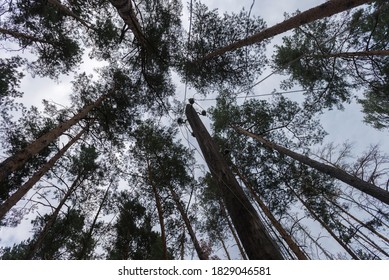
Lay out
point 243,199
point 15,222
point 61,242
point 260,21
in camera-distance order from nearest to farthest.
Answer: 1. point 243,199
2. point 260,21
3. point 15,222
4. point 61,242

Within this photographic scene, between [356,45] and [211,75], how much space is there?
506cm

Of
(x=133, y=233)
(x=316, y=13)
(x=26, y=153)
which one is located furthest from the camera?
(x=133, y=233)

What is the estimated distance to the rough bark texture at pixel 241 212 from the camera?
64.4 inches

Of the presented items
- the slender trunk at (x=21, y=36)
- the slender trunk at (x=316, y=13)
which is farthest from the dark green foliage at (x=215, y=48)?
the slender trunk at (x=21, y=36)

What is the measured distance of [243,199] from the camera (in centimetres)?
198

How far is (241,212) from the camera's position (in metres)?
1.91

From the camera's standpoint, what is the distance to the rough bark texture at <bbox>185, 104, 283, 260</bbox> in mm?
1635

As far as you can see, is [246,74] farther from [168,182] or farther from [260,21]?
[168,182]

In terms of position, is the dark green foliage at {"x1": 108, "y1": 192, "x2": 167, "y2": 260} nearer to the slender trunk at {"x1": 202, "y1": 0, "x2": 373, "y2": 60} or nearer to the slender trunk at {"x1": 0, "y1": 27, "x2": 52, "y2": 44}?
the slender trunk at {"x1": 0, "y1": 27, "x2": 52, "y2": 44}

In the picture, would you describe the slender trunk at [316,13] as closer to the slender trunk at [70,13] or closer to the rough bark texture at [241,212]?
the rough bark texture at [241,212]

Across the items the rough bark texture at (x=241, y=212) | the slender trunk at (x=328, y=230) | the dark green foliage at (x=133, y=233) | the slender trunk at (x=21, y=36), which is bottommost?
the rough bark texture at (x=241, y=212)

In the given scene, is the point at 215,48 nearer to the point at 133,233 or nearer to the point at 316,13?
the point at 316,13

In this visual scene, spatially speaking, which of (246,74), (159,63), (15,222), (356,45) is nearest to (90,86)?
(159,63)

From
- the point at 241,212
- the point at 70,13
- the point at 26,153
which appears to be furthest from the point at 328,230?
the point at 70,13
